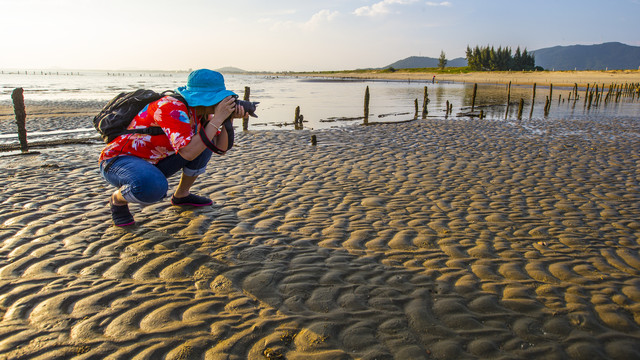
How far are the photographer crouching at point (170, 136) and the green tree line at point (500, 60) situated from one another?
11886cm

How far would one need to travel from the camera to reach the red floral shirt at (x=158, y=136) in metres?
3.64

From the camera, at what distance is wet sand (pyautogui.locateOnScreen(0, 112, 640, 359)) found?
2.46 m

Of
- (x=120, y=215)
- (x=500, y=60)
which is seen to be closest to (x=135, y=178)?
(x=120, y=215)

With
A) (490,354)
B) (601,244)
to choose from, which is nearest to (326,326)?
(490,354)

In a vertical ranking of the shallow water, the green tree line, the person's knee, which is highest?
the green tree line

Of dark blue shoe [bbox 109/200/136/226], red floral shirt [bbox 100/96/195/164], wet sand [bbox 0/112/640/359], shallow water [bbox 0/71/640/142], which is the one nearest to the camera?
wet sand [bbox 0/112/640/359]

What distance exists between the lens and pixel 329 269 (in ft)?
11.4

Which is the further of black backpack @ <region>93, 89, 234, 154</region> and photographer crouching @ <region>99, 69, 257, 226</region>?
black backpack @ <region>93, 89, 234, 154</region>

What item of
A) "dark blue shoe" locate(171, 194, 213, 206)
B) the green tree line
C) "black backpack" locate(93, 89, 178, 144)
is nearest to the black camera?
"black backpack" locate(93, 89, 178, 144)

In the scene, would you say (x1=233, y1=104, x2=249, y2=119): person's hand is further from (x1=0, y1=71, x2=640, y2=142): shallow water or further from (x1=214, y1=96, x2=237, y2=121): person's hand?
(x1=0, y1=71, x2=640, y2=142): shallow water

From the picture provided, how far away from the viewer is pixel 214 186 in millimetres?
6449

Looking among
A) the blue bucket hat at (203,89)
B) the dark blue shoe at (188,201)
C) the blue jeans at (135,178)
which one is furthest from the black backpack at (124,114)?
the dark blue shoe at (188,201)

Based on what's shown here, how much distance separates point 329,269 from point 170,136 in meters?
2.04

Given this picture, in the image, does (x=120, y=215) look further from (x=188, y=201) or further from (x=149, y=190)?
(x=188, y=201)
